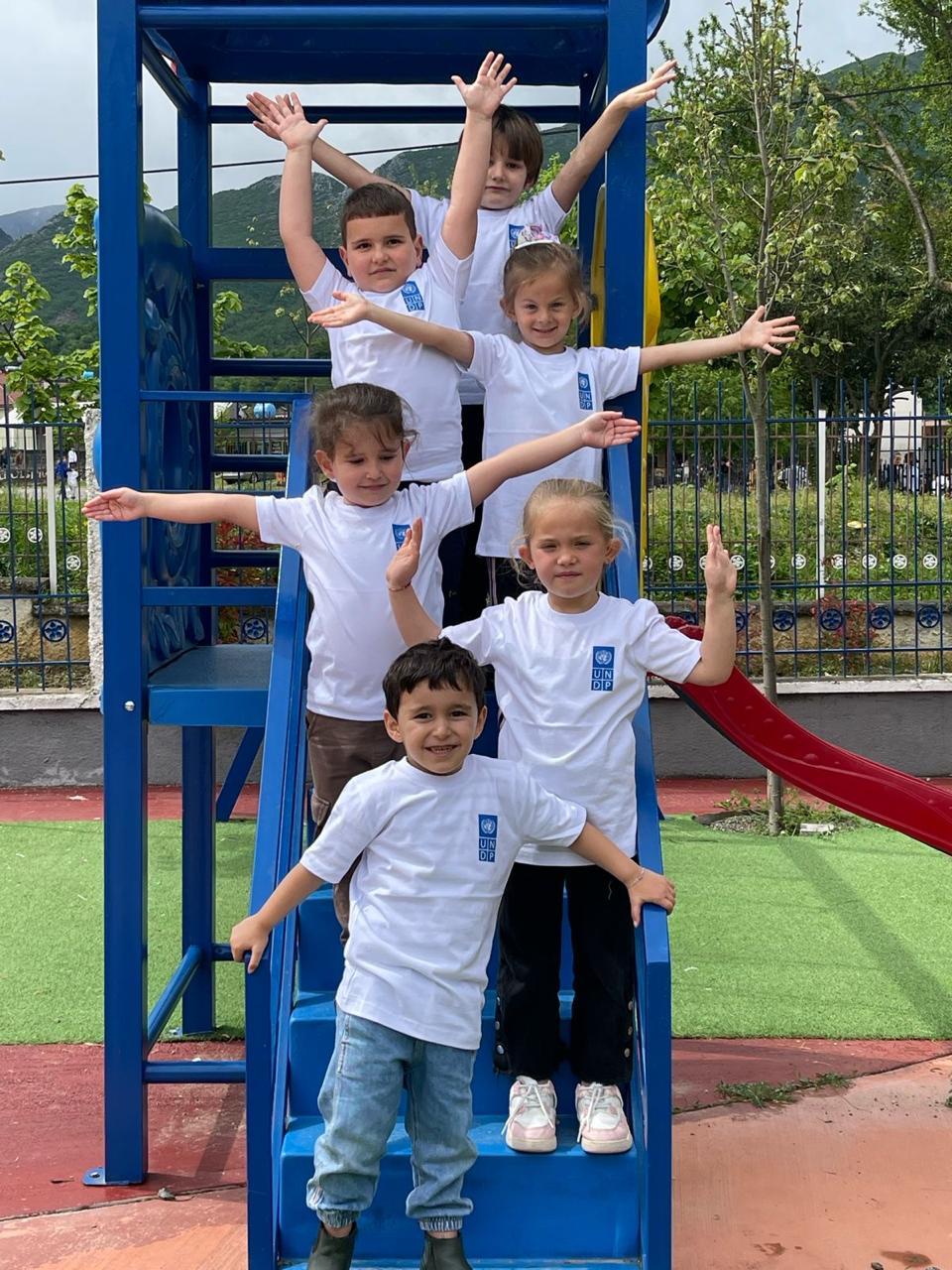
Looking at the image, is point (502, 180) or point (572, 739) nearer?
point (572, 739)

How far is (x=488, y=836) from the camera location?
2.90 metres

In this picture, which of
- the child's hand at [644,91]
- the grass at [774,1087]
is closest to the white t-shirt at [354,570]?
the child's hand at [644,91]

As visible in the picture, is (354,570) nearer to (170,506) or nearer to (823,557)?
(170,506)

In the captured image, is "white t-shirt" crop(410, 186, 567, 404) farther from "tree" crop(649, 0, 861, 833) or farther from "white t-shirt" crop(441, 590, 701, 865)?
"tree" crop(649, 0, 861, 833)

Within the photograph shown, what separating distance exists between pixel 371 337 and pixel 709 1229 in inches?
94.6

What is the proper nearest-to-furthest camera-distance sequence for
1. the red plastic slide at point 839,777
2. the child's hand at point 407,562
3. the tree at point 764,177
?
the child's hand at point 407,562
the red plastic slide at point 839,777
the tree at point 764,177

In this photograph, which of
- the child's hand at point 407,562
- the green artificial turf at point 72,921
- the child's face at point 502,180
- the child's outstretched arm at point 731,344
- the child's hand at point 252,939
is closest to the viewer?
the child's hand at point 252,939

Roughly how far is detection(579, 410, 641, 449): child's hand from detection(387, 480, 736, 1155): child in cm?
13

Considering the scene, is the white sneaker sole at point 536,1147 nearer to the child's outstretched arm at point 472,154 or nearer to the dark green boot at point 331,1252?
the dark green boot at point 331,1252

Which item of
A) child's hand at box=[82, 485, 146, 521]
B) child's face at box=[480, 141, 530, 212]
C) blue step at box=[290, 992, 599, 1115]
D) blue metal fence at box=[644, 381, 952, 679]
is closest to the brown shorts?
blue step at box=[290, 992, 599, 1115]

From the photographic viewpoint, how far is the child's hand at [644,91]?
3.61 m

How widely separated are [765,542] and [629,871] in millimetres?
5791

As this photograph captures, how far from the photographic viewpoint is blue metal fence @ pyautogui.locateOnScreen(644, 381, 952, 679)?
9.92m

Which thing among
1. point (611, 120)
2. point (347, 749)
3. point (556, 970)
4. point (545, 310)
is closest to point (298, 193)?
point (545, 310)
